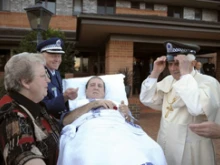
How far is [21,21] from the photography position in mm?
16938

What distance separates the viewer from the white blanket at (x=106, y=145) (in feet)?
6.54

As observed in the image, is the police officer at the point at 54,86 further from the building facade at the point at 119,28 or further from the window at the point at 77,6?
the window at the point at 77,6

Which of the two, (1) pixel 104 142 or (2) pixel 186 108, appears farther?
(2) pixel 186 108

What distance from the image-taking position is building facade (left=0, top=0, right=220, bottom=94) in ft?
29.7

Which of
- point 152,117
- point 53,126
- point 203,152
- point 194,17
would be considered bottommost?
point 152,117

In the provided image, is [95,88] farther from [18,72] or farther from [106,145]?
[18,72]

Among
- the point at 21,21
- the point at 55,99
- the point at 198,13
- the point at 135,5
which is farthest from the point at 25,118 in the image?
the point at 198,13


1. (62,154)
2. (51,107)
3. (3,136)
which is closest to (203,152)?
(62,154)

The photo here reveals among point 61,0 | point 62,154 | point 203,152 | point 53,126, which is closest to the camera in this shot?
point 53,126

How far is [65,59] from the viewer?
9.55 metres

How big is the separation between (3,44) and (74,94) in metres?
13.7

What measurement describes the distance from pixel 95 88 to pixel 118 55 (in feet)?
21.3

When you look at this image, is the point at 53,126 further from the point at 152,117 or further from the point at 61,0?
the point at 61,0

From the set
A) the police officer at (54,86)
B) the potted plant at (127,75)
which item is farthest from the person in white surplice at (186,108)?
the potted plant at (127,75)
